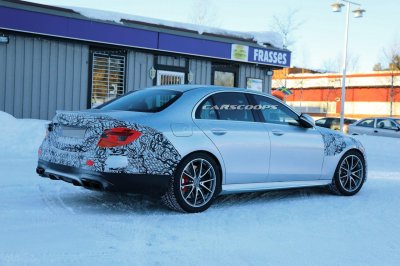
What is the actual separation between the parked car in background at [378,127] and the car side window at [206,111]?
16.8 m

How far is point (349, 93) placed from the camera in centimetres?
4984

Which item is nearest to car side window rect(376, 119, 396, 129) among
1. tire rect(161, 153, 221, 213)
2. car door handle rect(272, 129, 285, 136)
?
car door handle rect(272, 129, 285, 136)

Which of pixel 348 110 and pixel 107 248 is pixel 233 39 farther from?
pixel 348 110

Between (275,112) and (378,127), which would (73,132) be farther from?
(378,127)

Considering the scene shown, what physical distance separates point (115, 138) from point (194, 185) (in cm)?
105

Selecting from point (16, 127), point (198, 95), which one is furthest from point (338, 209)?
point (16, 127)

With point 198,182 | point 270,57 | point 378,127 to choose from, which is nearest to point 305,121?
point 198,182

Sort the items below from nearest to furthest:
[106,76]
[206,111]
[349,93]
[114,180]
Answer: [114,180]
[206,111]
[106,76]
[349,93]

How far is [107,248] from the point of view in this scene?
4277 mm

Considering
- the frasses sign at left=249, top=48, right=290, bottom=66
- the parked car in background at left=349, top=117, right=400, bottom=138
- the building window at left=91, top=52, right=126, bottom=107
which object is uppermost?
the frasses sign at left=249, top=48, right=290, bottom=66

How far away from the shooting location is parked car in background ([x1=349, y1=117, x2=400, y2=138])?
2138 cm

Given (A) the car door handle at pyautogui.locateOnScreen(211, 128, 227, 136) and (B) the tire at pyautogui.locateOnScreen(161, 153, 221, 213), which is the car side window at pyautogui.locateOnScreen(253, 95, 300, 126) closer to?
(A) the car door handle at pyautogui.locateOnScreen(211, 128, 227, 136)

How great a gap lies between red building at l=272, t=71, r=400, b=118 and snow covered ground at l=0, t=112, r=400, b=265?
37438mm

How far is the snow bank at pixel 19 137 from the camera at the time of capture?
1070 cm
